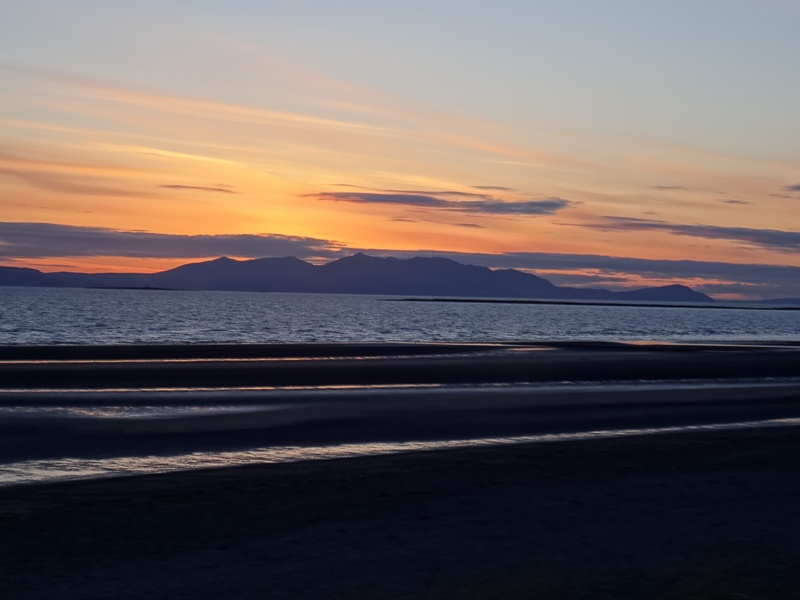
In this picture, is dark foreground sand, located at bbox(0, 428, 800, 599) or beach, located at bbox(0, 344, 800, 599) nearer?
dark foreground sand, located at bbox(0, 428, 800, 599)

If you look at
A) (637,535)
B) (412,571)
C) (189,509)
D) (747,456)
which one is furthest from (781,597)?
(747,456)

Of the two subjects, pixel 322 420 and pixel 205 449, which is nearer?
pixel 205 449

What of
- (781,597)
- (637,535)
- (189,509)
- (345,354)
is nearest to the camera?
(781,597)

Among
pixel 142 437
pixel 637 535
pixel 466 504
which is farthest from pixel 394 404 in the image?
pixel 637 535

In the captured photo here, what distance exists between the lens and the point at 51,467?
41.8ft

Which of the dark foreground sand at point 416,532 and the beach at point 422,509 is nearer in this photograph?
the dark foreground sand at point 416,532

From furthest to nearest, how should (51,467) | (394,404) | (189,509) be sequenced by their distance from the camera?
(394,404) → (51,467) → (189,509)

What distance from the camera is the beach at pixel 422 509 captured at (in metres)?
7.42

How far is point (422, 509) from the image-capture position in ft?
32.7

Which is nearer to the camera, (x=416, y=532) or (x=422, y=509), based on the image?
(x=416, y=532)

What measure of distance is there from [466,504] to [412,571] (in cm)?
266

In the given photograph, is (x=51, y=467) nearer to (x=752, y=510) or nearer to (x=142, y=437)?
(x=142, y=437)

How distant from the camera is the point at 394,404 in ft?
71.5

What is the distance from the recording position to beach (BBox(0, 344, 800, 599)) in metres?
7.42
